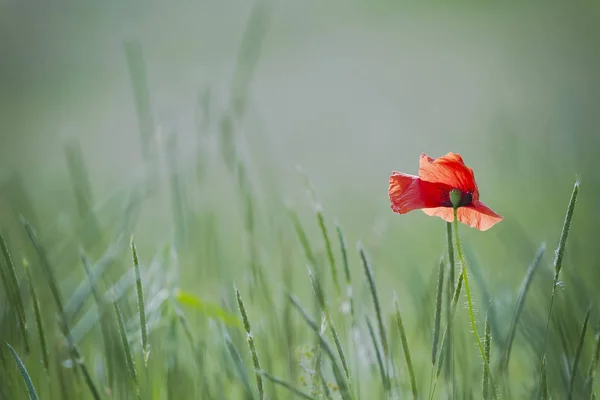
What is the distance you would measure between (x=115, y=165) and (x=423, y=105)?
94cm

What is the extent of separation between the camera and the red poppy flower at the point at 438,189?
49cm

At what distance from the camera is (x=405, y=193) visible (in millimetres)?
506

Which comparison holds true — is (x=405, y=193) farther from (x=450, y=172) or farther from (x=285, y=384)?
(x=285, y=384)

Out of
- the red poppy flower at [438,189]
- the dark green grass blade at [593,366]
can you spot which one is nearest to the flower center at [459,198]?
the red poppy flower at [438,189]

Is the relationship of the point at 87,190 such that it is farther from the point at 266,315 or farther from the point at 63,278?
the point at 266,315

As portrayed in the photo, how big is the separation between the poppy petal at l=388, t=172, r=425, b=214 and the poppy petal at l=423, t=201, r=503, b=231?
0.07 ft

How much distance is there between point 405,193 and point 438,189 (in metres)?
0.03

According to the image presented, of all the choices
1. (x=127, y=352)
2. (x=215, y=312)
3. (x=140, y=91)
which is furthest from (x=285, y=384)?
(x=140, y=91)

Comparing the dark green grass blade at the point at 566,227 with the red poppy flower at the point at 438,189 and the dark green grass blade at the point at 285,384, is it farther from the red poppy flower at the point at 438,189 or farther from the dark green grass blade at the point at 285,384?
the dark green grass blade at the point at 285,384

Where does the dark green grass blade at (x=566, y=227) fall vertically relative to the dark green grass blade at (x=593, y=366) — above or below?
above

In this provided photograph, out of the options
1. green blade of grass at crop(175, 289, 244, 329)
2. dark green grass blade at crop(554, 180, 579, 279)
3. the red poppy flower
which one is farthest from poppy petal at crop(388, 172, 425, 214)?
green blade of grass at crop(175, 289, 244, 329)

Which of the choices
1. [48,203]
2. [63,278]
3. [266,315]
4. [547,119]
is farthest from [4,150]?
[547,119]

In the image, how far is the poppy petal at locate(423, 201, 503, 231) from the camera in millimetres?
503

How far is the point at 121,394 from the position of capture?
59 centimetres
